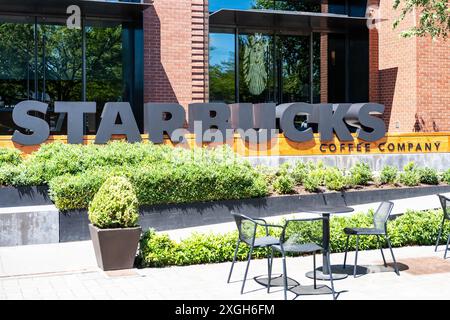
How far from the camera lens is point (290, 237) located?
696cm

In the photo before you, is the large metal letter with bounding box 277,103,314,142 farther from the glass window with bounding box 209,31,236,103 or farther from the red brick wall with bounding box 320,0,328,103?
the red brick wall with bounding box 320,0,328,103

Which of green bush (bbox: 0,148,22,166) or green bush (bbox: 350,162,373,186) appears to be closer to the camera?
green bush (bbox: 0,148,22,166)

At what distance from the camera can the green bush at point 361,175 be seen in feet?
42.1

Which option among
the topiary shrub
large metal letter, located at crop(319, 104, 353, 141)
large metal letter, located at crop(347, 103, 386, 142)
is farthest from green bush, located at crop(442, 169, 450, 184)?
the topiary shrub

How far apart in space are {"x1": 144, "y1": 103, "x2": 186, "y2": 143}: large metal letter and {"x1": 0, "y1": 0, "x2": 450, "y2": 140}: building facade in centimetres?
154

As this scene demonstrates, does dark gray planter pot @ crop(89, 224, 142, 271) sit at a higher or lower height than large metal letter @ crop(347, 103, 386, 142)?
lower

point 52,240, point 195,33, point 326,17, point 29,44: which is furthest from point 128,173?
point 326,17

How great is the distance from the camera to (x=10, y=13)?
16328 mm

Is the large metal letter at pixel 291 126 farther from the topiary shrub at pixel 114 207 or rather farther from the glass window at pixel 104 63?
the topiary shrub at pixel 114 207

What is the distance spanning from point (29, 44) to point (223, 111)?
19.6 ft

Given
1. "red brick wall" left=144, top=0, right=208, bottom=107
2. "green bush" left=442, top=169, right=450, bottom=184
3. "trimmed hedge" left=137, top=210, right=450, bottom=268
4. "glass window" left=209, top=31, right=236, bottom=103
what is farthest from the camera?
"glass window" left=209, top=31, right=236, bottom=103

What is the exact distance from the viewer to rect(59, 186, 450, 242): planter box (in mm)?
10109

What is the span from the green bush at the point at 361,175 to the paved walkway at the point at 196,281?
4.15m

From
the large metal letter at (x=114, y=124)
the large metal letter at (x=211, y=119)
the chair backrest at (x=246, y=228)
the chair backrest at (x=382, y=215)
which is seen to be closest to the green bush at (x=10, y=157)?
the large metal letter at (x=114, y=124)
